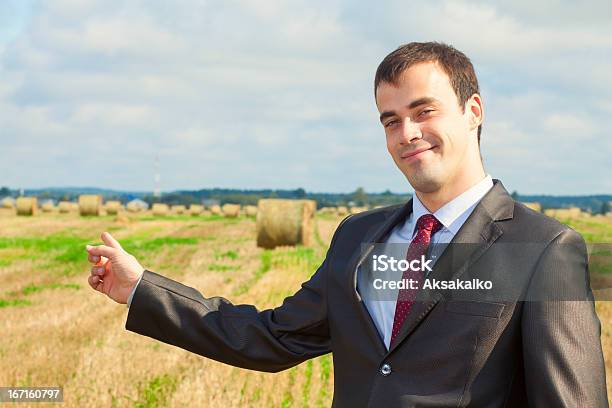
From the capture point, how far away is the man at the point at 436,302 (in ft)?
8.02

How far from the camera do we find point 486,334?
2477mm

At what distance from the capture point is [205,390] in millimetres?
6207

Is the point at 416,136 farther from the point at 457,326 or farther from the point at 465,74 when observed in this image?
the point at 457,326

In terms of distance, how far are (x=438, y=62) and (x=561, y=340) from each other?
978 mm

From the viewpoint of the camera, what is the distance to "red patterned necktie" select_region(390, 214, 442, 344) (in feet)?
8.77

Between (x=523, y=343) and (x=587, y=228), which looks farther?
(x=587, y=228)

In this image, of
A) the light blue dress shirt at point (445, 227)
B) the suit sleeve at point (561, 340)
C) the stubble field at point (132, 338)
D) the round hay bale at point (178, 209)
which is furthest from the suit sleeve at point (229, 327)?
the round hay bale at point (178, 209)

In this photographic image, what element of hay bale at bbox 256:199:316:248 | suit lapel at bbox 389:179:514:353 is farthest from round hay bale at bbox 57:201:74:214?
suit lapel at bbox 389:179:514:353

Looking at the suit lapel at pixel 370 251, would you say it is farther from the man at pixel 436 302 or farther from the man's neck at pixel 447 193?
the man's neck at pixel 447 193

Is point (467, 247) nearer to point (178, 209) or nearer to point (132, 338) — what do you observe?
point (132, 338)

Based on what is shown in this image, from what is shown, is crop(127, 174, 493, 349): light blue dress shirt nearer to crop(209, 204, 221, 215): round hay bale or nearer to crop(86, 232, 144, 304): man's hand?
crop(86, 232, 144, 304): man's hand

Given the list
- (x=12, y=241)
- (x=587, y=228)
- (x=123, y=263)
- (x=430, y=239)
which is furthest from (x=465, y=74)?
(x=587, y=228)

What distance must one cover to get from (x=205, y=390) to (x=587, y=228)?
88.8 ft

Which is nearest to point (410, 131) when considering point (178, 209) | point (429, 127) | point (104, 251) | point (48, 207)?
point (429, 127)
